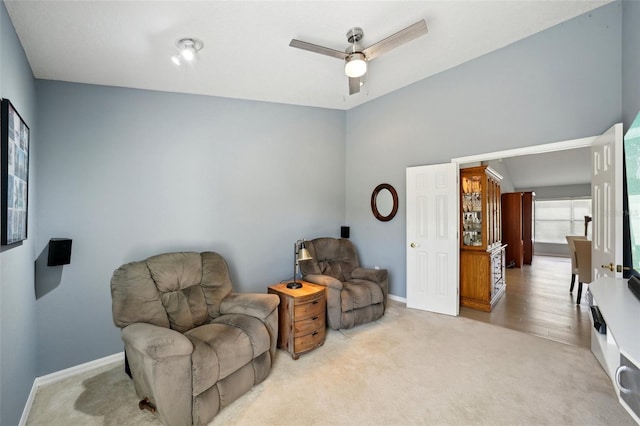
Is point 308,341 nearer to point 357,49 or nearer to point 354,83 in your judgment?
point 354,83

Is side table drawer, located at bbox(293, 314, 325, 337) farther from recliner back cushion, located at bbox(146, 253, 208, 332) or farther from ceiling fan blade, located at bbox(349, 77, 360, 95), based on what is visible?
ceiling fan blade, located at bbox(349, 77, 360, 95)

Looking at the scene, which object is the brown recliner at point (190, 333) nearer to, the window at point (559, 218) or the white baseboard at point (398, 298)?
the white baseboard at point (398, 298)

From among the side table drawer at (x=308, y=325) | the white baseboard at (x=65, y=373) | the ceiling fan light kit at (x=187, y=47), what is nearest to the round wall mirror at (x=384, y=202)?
the side table drawer at (x=308, y=325)

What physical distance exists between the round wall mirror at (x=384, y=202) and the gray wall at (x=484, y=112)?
0.31 feet

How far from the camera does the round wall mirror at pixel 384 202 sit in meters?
4.28

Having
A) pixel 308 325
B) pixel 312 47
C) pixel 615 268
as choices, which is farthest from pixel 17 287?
pixel 615 268

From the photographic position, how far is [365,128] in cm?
456

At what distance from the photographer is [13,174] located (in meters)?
1.77

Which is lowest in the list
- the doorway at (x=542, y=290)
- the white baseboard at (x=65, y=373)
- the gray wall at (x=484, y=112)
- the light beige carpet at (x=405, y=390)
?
the white baseboard at (x=65, y=373)

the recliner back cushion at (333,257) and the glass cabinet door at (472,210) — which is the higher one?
the glass cabinet door at (472,210)

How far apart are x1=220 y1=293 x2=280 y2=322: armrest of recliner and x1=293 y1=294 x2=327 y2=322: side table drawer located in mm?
260

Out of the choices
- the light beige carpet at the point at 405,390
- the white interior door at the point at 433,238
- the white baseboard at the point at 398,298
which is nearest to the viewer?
the light beige carpet at the point at 405,390

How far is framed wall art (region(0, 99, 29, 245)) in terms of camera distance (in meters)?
1.62

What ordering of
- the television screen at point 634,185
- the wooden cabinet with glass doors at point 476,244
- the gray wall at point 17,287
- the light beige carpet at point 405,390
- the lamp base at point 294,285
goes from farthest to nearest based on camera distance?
the wooden cabinet with glass doors at point 476,244 → the lamp base at point 294,285 → the light beige carpet at point 405,390 → the gray wall at point 17,287 → the television screen at point 634,185
